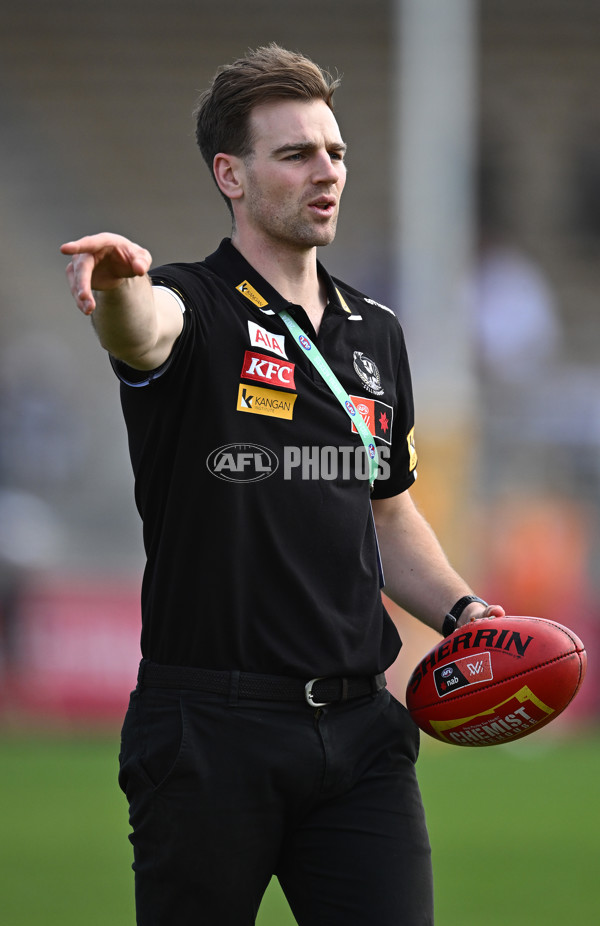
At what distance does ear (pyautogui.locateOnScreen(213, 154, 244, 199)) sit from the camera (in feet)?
11.4

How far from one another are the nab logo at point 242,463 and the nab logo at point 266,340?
241 millimetres

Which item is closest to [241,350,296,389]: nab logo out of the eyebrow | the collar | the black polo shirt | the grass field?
the black polo shirt

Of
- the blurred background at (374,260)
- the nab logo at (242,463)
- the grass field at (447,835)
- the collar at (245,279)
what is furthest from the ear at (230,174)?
the blurred background at (374,260)

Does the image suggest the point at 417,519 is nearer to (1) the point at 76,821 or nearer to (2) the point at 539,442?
(1) the point at 76,821

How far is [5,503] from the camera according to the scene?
1285cm

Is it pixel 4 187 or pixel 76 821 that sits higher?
pixel 4 187

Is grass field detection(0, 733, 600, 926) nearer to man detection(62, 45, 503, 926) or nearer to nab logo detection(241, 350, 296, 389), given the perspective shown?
man detection(62, 45, 503, 926)

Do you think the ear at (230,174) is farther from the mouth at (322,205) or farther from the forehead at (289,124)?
the mouth at (322,205)

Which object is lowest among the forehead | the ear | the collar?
the collar

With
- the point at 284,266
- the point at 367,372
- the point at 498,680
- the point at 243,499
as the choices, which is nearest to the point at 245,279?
the point at 284,266

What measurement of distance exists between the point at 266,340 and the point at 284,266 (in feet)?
0.90

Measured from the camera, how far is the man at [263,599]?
123 inches

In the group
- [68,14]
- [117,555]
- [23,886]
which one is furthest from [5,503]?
[68,14]

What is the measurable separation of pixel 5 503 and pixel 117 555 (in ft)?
→ 3.66
